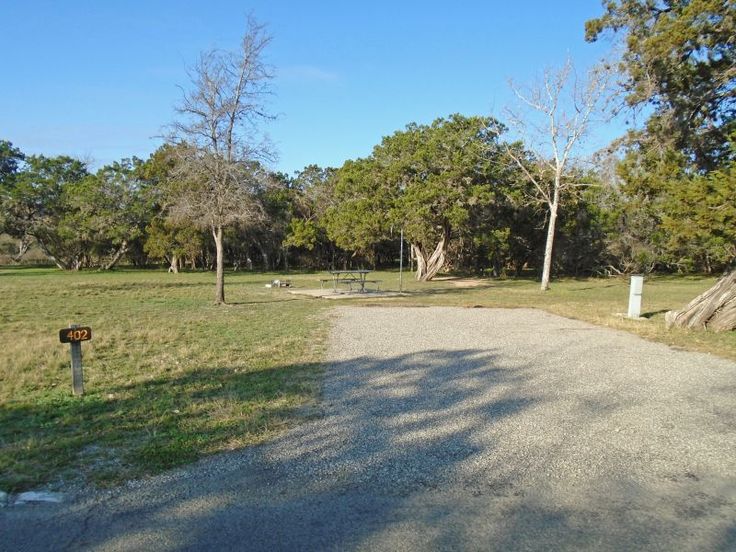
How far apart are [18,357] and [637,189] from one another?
1309 cm

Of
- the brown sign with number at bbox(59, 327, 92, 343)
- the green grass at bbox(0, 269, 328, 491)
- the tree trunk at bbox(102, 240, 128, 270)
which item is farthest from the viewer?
the tree trunk at bbox(102, 240, 128, 270)

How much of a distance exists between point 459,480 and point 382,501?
580 mm

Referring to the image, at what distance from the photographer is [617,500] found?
328cm

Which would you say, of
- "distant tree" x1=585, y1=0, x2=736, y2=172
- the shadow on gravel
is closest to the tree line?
"distant tree" x1=585, y1=0, x2=736, y2=172

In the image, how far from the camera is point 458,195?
26141 millimetres

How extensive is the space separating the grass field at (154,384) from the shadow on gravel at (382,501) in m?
0.50

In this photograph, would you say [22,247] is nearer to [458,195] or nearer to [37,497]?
[458,195]

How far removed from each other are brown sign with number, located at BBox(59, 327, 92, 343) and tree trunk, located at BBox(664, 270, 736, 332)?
33.3 feet

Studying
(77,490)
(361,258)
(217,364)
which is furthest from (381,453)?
(361,258)

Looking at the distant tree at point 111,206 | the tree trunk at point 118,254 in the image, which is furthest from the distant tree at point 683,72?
the tree trunk at point 118,254

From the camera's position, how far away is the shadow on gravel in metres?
2.81

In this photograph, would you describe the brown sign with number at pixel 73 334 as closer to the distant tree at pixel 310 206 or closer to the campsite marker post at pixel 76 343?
the campsite marker post at pixel 76 343

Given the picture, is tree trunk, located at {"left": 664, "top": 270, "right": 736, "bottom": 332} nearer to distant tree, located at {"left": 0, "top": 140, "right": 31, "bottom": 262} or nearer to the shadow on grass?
the shadow on grass

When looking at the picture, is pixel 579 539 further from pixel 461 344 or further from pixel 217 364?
pixel 461 344
